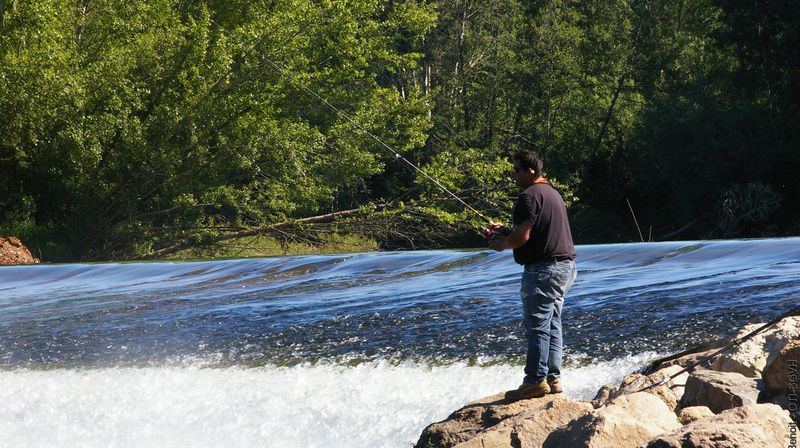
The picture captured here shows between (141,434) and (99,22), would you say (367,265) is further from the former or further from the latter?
(99,22)

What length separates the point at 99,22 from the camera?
22734 mm

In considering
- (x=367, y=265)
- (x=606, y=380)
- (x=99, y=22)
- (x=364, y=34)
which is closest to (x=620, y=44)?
(x=364, y=34)

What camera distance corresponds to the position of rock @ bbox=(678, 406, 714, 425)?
3.98 m

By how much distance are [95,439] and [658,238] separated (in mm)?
29906

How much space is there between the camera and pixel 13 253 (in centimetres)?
1903

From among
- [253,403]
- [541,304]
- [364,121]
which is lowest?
[253,403]

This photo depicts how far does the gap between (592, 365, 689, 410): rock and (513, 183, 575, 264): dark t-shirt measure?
2.87ft

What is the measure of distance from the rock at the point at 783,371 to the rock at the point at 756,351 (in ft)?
1.25

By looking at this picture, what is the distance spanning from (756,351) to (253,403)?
353cm

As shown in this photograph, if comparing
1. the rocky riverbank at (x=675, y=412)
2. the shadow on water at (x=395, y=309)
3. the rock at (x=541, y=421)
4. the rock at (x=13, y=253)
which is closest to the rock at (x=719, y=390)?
the rocky riverbank at (x=675, y=412)

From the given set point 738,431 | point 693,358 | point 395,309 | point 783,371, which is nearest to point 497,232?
point 693,358

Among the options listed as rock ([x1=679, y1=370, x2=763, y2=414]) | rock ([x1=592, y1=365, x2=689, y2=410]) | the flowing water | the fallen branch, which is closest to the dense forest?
the fallen branch

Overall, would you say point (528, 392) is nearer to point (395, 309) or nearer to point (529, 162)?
point (529, 162)

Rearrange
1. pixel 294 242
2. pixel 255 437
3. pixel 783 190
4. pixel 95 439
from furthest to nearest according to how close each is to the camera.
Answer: pixel 783 190 < pixel 294 242 < pixel 95 439 < pixel 255 437
